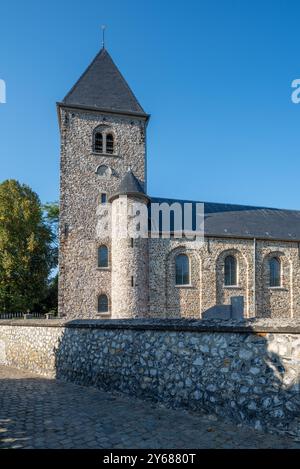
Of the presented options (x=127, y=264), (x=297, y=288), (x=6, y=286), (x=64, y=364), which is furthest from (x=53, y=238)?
(x=64, y=364)

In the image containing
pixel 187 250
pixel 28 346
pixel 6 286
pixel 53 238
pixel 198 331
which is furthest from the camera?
pixel 53 238

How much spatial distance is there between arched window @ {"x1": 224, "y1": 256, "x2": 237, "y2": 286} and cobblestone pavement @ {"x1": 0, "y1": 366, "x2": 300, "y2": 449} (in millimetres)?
16157

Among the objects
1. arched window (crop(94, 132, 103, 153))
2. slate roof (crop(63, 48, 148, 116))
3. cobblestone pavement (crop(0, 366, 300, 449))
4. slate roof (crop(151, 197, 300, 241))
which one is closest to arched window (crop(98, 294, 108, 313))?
slate roof (crop(151, 197, 300, 241))

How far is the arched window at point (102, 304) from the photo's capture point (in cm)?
2120

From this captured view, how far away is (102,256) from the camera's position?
21.9m

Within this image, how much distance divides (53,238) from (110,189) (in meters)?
12.3

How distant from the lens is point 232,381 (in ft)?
17.9

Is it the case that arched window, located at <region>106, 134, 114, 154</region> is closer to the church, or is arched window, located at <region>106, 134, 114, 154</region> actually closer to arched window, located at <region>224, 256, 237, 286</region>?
the church

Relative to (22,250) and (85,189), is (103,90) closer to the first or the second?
(85,189)

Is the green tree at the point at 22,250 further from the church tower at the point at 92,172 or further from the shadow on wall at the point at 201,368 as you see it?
the shadow on wall at the point at 201,368

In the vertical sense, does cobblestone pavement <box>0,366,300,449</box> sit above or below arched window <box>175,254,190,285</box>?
below

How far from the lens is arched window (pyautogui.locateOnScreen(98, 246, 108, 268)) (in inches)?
859

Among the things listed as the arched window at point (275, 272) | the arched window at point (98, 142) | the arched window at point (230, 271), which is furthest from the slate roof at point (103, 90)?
the arched window at point (275, 272)
